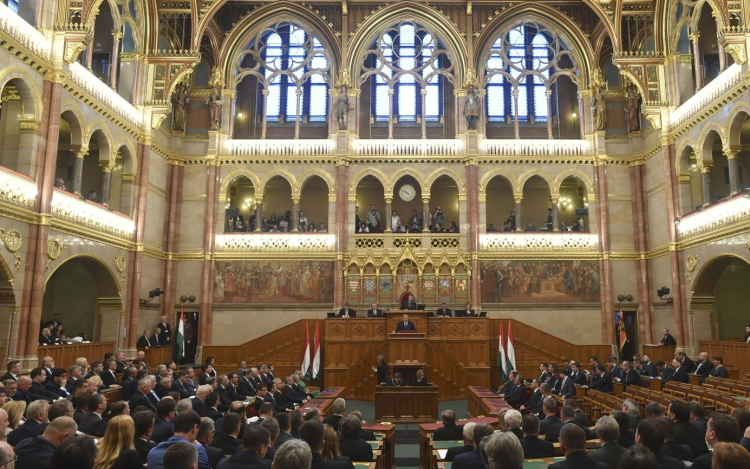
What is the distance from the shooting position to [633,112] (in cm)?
2708

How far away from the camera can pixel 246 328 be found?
26.0 m

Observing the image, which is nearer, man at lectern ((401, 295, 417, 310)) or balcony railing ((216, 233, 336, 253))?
man at lectern ((401, 295, 417, 310))

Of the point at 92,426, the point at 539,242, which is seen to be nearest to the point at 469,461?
the point at 92,426

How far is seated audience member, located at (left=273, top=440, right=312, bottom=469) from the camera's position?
4.06 meters

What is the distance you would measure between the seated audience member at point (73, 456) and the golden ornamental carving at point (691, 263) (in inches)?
870

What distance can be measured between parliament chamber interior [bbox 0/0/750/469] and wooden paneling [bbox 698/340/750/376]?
13cm

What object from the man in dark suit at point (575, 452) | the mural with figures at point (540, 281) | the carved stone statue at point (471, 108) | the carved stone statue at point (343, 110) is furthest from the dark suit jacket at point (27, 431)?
the carved stone statue at point (471, 108)

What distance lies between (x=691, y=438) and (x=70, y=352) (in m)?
16.9

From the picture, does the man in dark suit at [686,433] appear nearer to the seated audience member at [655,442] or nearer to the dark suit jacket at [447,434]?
the seated audience member at [655,442]

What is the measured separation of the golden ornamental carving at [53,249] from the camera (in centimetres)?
1703

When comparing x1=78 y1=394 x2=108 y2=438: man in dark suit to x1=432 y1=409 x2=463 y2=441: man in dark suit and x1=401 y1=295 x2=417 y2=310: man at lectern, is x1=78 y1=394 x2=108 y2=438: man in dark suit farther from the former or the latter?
x1=401 y1=295 x2=417 y2=310: man at lectern

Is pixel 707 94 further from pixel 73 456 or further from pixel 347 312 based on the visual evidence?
pixel 73 456

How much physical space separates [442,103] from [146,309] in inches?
673

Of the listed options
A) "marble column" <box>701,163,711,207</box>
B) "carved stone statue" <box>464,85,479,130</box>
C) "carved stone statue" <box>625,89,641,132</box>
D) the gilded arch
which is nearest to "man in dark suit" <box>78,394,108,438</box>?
"marble column" <box>701,163,711,207</box>
